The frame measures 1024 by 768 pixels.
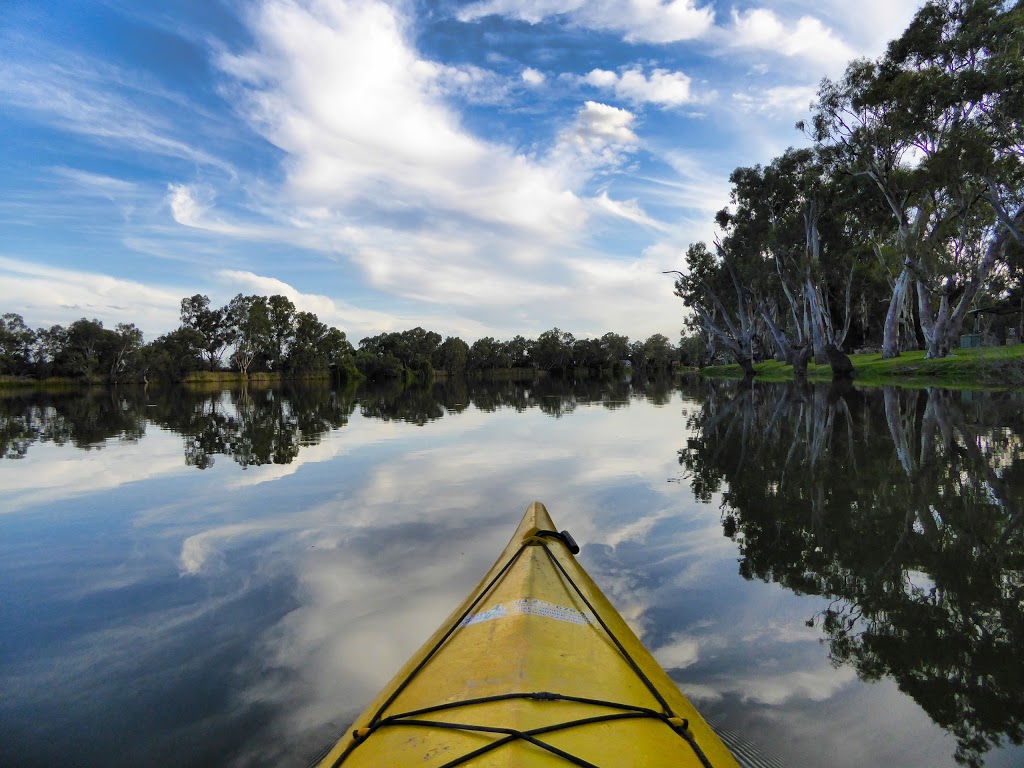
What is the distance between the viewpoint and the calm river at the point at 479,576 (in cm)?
290

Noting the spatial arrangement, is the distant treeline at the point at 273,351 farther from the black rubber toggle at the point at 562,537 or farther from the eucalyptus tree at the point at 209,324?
the black rubber toggle at the point at 562,537

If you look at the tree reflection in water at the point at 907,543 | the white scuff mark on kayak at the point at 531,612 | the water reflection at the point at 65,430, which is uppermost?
the white scuff mark on kayak at the point at 531,612

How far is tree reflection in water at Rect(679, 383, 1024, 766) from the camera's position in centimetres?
314

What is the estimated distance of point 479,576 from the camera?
16.0 ft

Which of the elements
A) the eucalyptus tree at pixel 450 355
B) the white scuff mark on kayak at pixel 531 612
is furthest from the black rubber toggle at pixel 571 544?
the eucalyptus tree at pixel 450 355

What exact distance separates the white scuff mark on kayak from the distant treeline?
7700 centimetres

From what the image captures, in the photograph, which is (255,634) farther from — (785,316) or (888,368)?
(785,316)

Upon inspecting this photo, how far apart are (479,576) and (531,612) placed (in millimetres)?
2096

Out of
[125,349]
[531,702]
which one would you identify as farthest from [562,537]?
[125,349]

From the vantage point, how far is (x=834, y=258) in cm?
3306

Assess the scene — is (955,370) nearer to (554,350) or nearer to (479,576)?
(479,576)

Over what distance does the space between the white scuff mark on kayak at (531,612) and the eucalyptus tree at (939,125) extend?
23.2 meters

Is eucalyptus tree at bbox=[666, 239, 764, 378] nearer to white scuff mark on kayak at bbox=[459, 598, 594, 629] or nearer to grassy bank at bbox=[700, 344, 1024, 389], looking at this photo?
grassy bank at bbox=[700, 344, 1024, 389]

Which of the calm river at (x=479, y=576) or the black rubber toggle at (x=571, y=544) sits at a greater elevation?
the black rubber toggle at (x=571, y=544)
